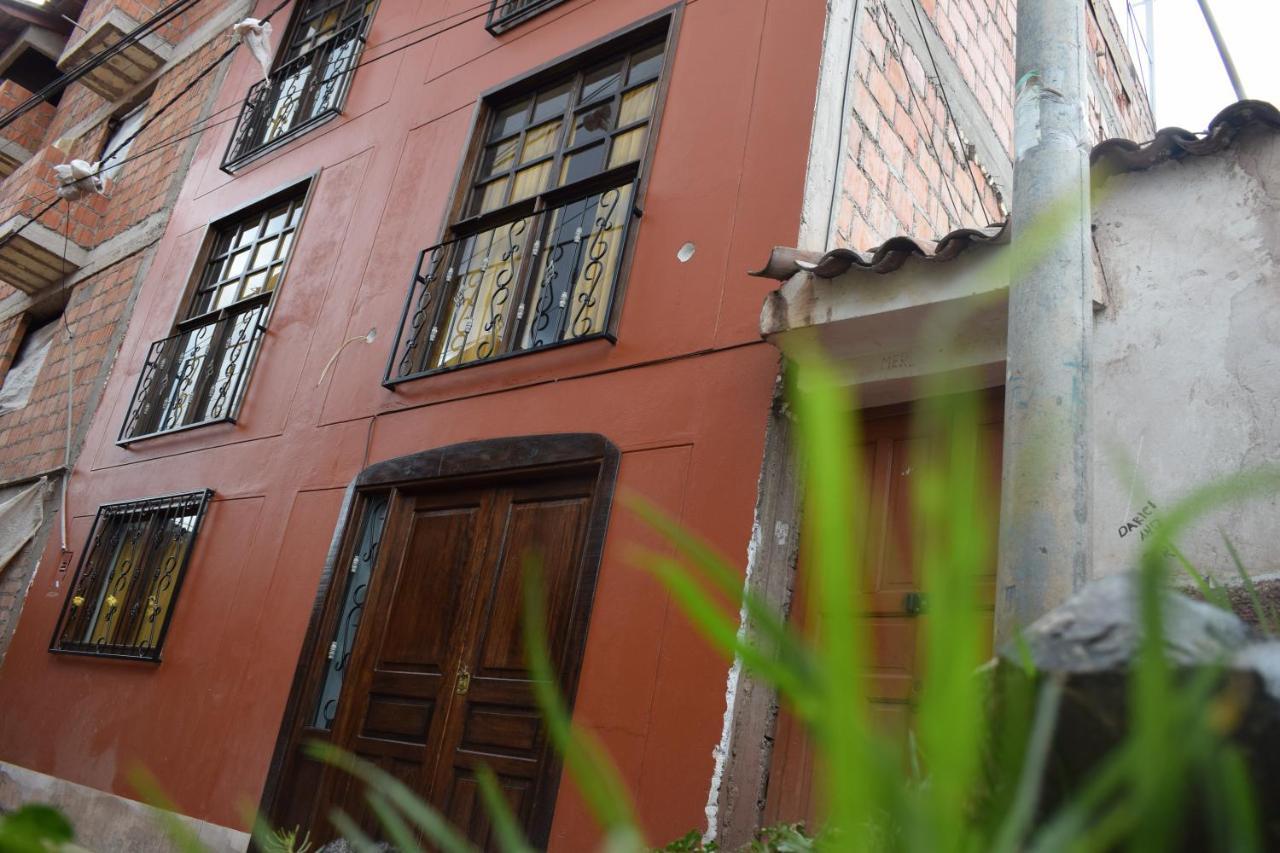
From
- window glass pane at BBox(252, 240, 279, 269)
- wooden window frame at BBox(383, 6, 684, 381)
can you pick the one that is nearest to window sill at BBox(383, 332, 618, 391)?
wooden window frame at BBox(383, 6, 684, 381)

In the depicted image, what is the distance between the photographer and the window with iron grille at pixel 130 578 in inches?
260

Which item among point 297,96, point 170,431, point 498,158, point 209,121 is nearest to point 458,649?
point 498,158

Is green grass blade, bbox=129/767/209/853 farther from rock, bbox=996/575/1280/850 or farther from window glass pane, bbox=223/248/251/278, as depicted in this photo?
window glass pane, bbox=223/248/251/278

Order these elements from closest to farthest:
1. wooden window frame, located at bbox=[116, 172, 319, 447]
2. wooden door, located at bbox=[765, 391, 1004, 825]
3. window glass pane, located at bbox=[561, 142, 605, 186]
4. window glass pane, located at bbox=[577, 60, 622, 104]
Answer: wooden door, located at bbox=[765, 391, 1004, 825] → window glass pane, located at bbox=[561, 142, 605, 186] → window glass pane, located at bbox=[577, 60, 622, 104] → wooden window frame, located at bbox=[116, 172, 319, 447]

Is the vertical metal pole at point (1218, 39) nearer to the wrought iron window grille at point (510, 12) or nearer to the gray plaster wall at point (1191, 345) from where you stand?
the gray plaster wall at point (1191, 345)

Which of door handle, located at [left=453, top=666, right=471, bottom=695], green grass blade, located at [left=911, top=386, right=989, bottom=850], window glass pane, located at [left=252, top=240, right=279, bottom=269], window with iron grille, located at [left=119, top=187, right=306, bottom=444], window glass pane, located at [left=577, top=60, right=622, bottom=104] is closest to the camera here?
green grass blade, located at [left=911, top=386, right=989, bottom=850]

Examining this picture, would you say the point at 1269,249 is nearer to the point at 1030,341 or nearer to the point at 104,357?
the point at 1030,341

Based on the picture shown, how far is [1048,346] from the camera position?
1849 mm

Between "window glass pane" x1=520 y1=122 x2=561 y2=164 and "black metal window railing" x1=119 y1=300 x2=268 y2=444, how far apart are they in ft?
7.88

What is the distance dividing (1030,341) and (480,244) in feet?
14.9

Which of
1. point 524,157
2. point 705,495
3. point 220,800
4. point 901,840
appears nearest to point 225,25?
point 524,157

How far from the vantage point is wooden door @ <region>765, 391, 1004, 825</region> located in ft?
11.5

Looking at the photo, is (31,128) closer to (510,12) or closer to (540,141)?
(510,12)

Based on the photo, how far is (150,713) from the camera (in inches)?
243
